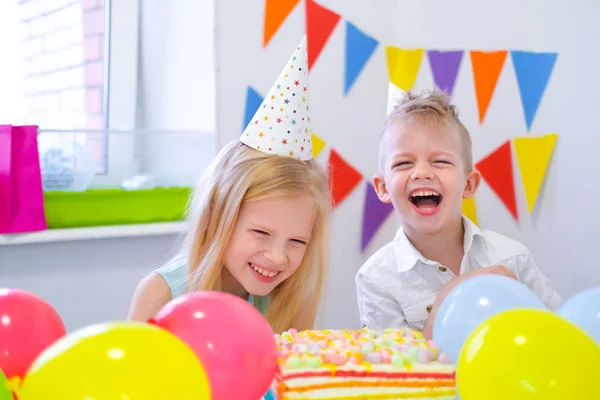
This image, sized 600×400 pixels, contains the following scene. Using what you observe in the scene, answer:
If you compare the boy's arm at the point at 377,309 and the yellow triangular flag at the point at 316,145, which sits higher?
the yellow triangular flag at the point at 316,145

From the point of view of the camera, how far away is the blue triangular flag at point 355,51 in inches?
87.2

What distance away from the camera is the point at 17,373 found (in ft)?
2.65

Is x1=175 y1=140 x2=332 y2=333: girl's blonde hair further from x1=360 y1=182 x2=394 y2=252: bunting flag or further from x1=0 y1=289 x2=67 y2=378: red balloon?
x1=360 y1=182 x2=394 y2=252: bunting flag

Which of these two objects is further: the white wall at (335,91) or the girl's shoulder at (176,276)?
the white wall at (335,91)

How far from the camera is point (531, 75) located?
1947mm

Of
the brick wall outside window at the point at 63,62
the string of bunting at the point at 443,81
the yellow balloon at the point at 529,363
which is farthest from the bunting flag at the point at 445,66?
the yellow balloon at the point at 529,363

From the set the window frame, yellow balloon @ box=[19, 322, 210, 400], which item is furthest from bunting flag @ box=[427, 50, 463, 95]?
yellow balloon @ box=[19, 322, 210, 400]

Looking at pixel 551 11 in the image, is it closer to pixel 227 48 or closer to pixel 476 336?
pixel 227 48

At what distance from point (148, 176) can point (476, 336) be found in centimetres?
152

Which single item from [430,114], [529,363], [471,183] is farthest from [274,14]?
[529,363]

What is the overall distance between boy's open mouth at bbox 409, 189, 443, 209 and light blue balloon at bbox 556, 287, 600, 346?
0.55m

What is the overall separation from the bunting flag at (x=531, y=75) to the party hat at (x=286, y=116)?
2.90 ft

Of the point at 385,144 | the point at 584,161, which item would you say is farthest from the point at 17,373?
the point at 584,161

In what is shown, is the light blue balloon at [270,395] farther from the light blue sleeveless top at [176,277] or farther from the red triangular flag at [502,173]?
the red triangular flag at [502,173]
